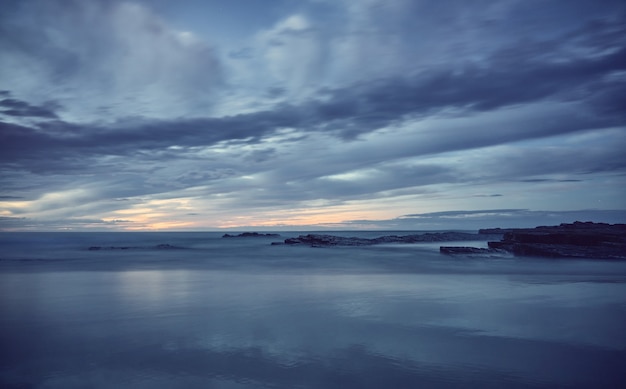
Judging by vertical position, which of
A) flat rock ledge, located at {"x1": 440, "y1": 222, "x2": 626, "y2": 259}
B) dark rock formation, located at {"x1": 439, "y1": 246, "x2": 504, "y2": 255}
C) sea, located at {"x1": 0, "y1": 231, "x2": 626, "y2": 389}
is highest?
flat rock ledge, located at {"x1": 440, "y1": 222, "x2": 626, "y2": 259}

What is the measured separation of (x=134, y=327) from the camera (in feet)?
29.7

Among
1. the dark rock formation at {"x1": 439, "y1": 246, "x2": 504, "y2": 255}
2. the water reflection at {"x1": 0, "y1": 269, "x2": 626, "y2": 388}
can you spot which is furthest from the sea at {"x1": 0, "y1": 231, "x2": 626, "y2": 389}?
the dark rock formation at {"x1": 439, "y1": 246, "x2": 504, "y2": 255}

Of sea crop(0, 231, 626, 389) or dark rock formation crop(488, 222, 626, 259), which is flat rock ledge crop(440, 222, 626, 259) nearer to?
dark rock formation crop(488, 222, 626, 259)

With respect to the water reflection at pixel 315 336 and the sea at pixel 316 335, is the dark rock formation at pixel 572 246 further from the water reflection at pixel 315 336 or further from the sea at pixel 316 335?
the water reflection at pixel 315 336

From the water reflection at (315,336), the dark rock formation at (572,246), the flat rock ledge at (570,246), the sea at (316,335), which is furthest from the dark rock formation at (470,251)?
the water reflection at (315,336)

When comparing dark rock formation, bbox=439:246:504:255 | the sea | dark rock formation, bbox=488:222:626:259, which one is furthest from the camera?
dark rock formation, bbox=439:246:504:255

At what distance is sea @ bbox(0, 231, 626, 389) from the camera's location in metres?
5.98

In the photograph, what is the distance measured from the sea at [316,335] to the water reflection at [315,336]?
0.04 metres

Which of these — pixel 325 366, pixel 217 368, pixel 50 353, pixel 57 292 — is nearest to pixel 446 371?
pixel 325 366

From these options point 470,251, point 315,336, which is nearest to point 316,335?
point 315,336

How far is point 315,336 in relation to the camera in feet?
27.0

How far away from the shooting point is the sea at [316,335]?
235 inches

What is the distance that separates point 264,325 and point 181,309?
11.0 ft

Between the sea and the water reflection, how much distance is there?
0.12ft
